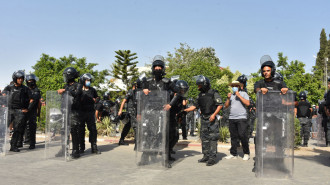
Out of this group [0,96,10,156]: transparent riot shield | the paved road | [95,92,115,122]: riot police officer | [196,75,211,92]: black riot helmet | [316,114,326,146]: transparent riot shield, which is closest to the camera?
the paved road

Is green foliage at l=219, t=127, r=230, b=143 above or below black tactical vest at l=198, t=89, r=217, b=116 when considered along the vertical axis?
below

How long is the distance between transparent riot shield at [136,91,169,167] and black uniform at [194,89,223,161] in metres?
1.12

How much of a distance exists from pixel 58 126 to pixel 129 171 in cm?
224

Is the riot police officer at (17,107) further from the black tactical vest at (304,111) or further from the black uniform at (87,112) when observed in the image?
the black tactical vest at (304,111)

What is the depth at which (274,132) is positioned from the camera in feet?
17.3

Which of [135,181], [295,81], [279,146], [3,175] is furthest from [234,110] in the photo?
[295,81]

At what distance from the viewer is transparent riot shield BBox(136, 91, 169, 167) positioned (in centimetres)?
599

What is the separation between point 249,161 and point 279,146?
6.16 feet

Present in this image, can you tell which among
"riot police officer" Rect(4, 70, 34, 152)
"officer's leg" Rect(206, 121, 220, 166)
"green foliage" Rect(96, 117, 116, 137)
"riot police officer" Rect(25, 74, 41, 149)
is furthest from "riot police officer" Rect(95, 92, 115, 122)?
"officer's leg" Rect(206, 121, 220, 166)

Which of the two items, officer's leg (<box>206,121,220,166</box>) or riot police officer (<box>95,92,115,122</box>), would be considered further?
riot police officer (<box>95,92,115,122</box>)

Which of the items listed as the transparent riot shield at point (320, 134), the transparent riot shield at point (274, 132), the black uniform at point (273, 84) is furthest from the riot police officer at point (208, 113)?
the transparent riot shield at point (320, 134)

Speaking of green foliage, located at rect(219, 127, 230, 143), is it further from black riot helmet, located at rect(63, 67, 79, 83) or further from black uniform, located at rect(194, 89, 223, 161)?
black riot helmet, located at rect(63, 67, 79, 83)

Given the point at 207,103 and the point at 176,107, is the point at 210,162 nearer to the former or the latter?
the point at 207,103

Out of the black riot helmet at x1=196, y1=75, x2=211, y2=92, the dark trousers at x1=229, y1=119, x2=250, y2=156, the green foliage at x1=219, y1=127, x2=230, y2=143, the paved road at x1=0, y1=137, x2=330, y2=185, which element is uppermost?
the black riot helmet at x1=196, y1=75, x2=211, y2=92
